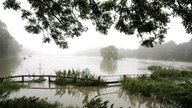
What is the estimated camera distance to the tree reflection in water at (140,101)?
36.2ft

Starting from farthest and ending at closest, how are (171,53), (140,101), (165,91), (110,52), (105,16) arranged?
(171,53), (110,52), (165,91), (140,101), (105,16)

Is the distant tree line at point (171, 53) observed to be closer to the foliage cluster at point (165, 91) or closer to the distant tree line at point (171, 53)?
the distant tree line at point (171, 53)

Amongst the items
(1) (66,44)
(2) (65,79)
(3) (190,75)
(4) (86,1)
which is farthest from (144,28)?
(3) (190,75)

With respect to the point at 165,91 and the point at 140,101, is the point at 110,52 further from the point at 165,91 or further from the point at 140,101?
the point at 140,101

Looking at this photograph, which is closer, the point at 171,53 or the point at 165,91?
the point at 165,91

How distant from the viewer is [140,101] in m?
11.9

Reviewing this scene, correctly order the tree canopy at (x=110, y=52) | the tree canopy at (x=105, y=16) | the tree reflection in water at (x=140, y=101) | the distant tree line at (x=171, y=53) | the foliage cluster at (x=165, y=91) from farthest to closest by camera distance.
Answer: the distant tree line at (x=171, y=53) → the tree canopy at (x=110, y=52) → the tree reflection in water at (x=140, y=101) → the foliage cluster at (x=165, y=91) → the tree canopy at (x=105, y=16)

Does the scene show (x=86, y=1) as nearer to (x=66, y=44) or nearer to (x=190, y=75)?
(x=66, y=44)

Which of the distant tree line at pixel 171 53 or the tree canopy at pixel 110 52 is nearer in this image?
the tree canopy at pixel 110 52

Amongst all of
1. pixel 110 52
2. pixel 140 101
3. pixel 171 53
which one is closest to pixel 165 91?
pixel 140 101

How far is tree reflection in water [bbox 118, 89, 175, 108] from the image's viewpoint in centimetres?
1105

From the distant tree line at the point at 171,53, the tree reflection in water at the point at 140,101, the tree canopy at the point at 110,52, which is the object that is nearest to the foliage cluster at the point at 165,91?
the tree reflection in water at the point at 140,101

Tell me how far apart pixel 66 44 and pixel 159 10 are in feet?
15.2

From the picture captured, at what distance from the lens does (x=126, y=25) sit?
5715mm
